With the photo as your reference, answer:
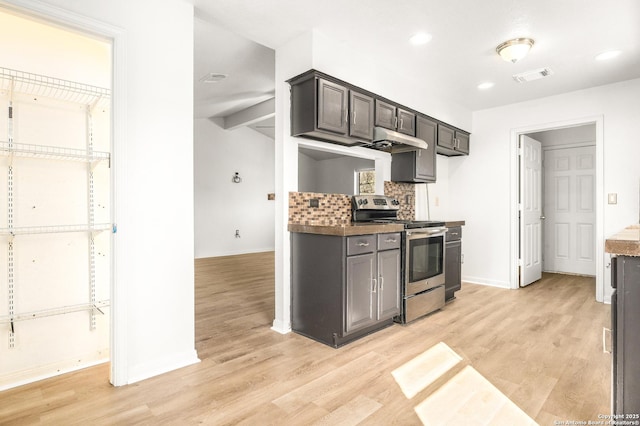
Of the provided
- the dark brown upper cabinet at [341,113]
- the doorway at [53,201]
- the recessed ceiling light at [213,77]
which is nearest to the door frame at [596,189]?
the dark brown upper cabinet at [341,113]

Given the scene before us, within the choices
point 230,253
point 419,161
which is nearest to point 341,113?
point 419,161

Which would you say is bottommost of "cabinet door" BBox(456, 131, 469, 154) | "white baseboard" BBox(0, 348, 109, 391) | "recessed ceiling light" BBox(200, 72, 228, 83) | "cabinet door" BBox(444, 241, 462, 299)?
"white baseboard" BBox(0, 348, 109, 391)

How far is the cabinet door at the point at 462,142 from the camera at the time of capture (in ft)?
15.6

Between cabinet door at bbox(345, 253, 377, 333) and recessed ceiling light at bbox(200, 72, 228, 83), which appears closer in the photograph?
cabinet door at bbox(345, 253, 377, 333)

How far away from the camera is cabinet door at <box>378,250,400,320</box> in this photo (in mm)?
2873

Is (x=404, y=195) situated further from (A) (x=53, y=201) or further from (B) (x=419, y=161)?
(A) (x=53, y=201)

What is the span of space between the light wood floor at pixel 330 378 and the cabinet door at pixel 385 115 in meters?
1.94

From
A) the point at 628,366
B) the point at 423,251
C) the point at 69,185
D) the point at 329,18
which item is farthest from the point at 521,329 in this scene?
the point at 69,185

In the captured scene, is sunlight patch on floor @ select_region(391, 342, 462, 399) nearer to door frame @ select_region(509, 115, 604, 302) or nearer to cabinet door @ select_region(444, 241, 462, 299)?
cabinet door @ select_region(444, 241, 462, 299)

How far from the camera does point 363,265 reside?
271 centimetres

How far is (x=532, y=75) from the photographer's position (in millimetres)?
3770

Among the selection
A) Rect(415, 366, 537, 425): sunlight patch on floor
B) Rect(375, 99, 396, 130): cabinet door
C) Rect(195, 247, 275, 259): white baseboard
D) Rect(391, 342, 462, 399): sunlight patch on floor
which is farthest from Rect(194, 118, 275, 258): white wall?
Rect(415, 366, 537, 425): sunlight patch on floor

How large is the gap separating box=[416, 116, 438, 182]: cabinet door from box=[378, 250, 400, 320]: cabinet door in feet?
4.40

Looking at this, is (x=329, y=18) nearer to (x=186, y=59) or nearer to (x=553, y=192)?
(x=186, y=59)
